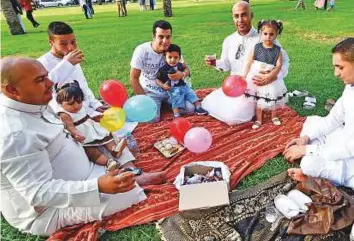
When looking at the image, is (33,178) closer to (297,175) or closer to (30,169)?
(30,169)

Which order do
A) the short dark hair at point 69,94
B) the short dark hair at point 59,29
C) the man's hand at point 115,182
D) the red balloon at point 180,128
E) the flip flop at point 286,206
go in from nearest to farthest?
the man's hand at point 115,182, the flip flop at point 286,206, the short dark hair at point 69,94, the short dark hair at point 59,29, the red balloon at point 180,128

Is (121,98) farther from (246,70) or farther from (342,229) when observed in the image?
(342,229)

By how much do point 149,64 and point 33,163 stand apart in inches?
116

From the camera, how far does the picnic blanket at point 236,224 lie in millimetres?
2768

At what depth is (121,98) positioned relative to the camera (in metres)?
4.60

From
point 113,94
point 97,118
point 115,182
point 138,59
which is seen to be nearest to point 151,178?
point 97,118

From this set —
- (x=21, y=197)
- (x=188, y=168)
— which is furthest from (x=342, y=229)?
(x=21, y=197)

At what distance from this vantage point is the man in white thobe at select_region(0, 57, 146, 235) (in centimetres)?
235

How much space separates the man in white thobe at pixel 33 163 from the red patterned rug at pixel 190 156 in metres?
0.35

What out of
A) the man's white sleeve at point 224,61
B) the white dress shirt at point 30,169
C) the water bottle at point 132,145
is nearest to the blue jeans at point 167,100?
the man's white sleeve at point 224,61

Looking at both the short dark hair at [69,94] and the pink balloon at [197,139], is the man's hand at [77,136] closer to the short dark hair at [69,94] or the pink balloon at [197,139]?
the short dark hair at [69,94]

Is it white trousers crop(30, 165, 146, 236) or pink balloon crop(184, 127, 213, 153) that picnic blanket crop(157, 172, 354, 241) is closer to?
white trousers crop(30, 165, 146, 236)

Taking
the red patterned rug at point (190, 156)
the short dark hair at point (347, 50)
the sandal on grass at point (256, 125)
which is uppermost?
the short dark hair at point (347, 50)

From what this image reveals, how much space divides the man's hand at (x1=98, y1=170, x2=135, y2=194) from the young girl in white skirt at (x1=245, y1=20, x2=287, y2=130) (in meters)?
2.50
